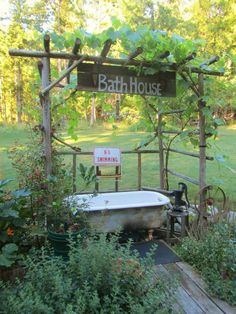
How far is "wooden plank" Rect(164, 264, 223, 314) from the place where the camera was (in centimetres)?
212

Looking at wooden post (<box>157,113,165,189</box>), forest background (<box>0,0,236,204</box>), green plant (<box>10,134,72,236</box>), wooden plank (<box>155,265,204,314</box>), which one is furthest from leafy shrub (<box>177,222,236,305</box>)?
wooden post (<box>157,113,165,189</box>)

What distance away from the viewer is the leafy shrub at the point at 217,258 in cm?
226

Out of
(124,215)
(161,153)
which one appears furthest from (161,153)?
(124,215)

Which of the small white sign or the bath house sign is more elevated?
the bath house sign

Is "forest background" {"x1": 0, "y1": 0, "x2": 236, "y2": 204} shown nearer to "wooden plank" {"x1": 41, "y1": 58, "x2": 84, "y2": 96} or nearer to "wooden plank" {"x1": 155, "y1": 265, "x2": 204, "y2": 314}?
"wooden plank" {"x1": 41, "y1": 58, "x2": 84, "y2": 96}

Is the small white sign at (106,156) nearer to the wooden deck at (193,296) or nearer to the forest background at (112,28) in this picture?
the forest background at (112,28)

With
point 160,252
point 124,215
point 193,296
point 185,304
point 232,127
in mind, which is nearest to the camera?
point 185,304

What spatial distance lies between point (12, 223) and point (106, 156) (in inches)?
71.8

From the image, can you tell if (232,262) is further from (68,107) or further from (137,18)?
(137,18)

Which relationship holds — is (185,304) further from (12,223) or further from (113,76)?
(113,76)

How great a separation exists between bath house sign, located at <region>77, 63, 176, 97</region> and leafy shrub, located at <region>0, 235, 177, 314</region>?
1526mm

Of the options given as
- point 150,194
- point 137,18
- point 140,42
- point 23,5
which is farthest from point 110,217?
point 23,5

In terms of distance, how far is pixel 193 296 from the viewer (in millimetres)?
2266

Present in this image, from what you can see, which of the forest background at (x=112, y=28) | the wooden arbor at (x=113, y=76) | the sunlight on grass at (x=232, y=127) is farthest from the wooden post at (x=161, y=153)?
the sunlight on grass at (x=232, y=127)
